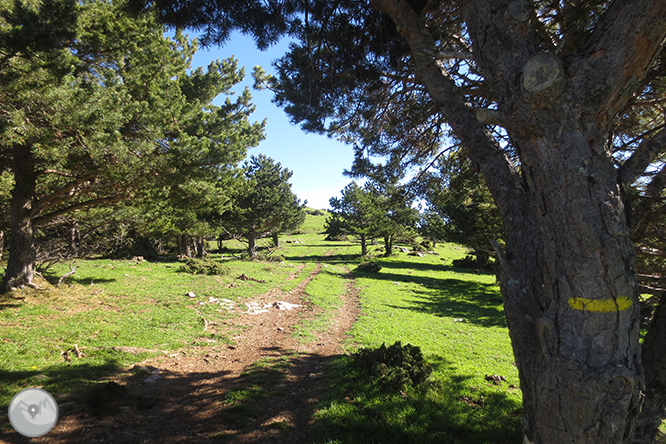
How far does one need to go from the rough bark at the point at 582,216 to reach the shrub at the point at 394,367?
12.6ft

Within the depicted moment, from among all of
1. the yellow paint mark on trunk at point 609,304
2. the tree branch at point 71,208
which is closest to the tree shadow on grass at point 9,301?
the tree branch at point 71,208

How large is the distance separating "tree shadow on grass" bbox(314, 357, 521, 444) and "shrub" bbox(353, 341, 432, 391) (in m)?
Answer: 0.14

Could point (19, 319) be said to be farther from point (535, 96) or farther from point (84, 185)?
point (535, 96)

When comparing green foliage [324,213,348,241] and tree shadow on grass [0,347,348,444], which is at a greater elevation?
green foliage [324,213,348,241]

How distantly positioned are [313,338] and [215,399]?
4.57 metres

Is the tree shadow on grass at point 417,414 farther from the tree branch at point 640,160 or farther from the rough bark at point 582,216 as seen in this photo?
the tree branch at point 640,160

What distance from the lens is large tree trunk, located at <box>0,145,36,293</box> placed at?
10.5m

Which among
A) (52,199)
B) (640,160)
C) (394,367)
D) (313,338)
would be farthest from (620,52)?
(52,199)

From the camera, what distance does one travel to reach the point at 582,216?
2.47m

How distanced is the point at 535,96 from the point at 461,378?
23.1 ft

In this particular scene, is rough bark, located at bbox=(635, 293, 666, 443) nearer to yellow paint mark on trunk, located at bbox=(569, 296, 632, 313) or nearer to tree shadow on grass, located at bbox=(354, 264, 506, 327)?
yellow paint mark on trunk, located at bbox=(569, 296, 632, 313)

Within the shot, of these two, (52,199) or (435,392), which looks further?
(52,199)

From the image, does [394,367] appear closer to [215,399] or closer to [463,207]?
[215,399]

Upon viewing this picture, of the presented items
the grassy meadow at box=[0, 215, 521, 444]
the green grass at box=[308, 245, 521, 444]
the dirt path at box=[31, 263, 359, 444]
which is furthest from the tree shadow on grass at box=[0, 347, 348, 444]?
the green grass at box=[308, 245, 521, 444]
